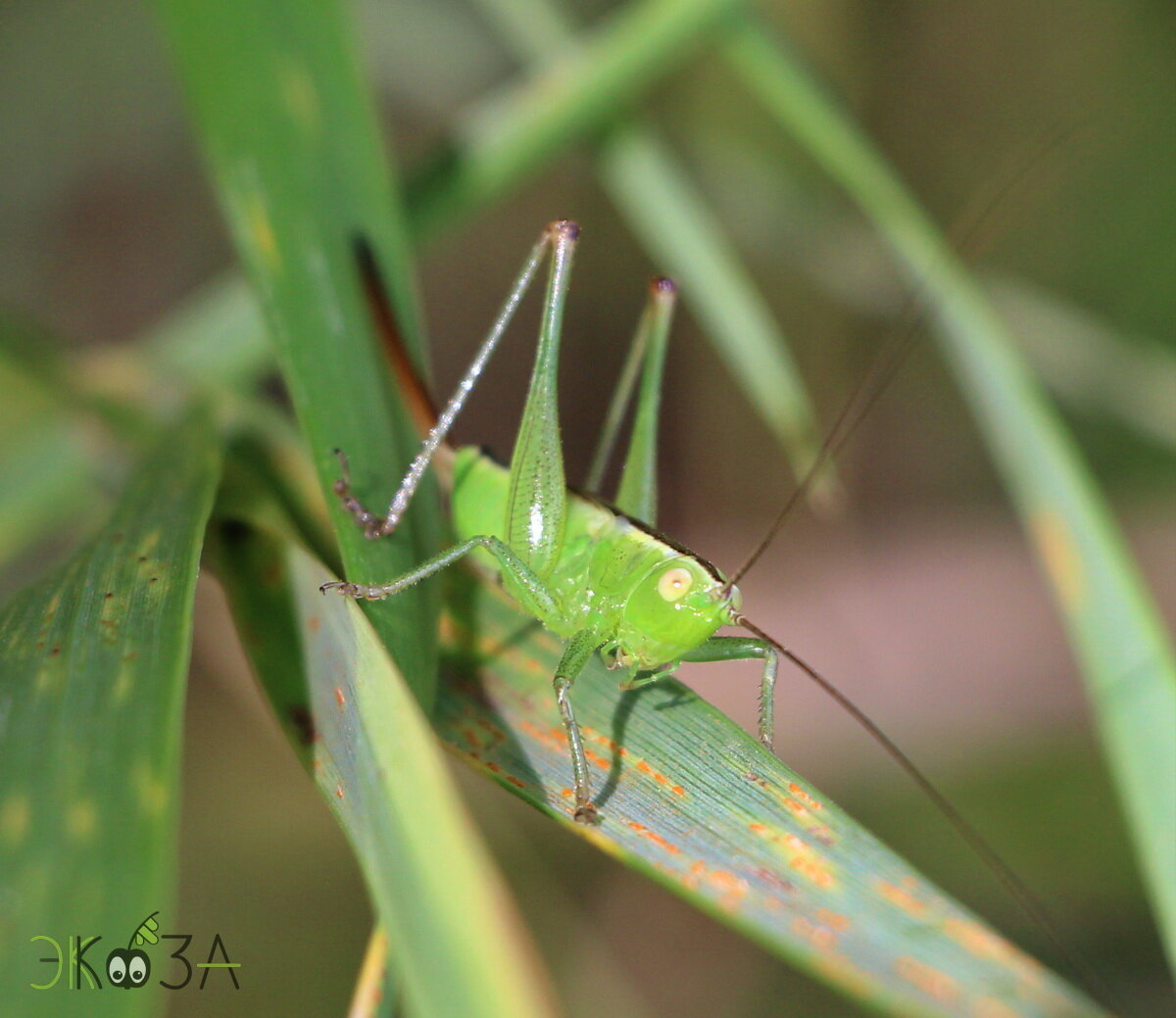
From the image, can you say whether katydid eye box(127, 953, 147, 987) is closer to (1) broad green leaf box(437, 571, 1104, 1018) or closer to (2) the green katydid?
(1) broad green leaf box(437, 571, 1104, 1018)

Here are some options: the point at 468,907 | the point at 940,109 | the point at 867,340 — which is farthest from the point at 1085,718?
the point at 468,907

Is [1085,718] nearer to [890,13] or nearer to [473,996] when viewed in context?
[890,13]

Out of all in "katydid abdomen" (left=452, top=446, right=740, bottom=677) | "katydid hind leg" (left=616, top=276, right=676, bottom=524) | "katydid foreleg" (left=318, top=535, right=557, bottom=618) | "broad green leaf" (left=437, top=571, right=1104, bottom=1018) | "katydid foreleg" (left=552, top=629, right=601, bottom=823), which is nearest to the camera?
"broad green leaf" (left=437, top=571, right=1104, bottom=1018)

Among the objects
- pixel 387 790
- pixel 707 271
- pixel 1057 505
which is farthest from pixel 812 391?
pixel 387 790

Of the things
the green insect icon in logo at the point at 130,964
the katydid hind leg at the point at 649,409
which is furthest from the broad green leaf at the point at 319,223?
the katydid hind leg at the point at 649,409

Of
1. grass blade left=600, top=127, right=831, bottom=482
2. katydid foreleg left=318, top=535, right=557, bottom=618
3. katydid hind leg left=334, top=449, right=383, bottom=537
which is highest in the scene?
grass blade left=600, top=127, right=831, bottom=482

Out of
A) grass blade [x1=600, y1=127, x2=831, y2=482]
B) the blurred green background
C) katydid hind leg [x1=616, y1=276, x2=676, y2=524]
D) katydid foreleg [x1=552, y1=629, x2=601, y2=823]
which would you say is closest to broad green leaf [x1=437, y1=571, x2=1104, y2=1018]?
katydid foreleg [x1=552, y1=629, x2=601, y2=823]

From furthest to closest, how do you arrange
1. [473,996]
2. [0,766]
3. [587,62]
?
[587,62] < [0,766] < [473,996]
